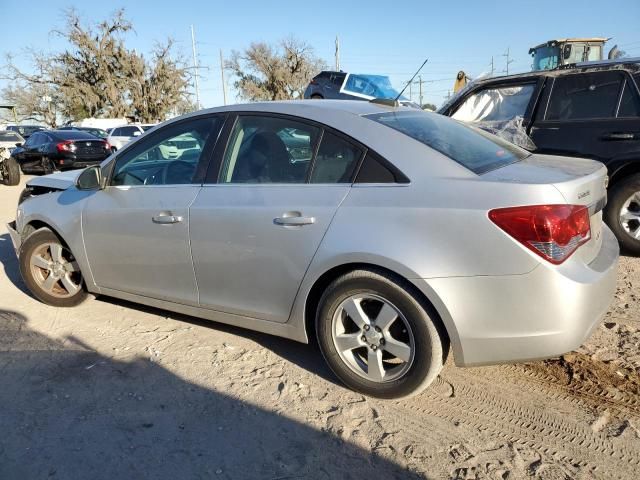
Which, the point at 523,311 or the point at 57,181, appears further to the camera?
the point at 57,181

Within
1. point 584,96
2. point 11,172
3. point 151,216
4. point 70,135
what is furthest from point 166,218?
point 70,135

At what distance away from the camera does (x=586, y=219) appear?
98.0 inches

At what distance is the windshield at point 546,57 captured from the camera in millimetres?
13969

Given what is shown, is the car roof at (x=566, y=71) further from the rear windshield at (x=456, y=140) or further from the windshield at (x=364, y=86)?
the windshield at (x=364, y=86)

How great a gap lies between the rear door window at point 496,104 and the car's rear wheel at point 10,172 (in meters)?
12.2

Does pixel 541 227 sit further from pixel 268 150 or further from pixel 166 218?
pixel 166 218

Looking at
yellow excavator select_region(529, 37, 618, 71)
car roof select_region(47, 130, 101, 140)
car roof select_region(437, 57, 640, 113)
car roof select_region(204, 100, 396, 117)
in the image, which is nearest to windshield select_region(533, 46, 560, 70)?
yellow excavator select_region(529, 37, 618, 71)

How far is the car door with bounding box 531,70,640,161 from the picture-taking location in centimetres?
471

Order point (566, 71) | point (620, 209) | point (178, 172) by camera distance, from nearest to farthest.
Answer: point (178, 172)
point (620, 209)
point (566, 71)

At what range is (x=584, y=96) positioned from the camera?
5016 millimetres

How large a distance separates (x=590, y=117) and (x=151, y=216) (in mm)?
4193

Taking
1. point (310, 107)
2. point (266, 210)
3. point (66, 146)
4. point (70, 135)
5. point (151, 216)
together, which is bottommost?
point (66, 146)

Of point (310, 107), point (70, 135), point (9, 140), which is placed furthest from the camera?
point (9, 140)

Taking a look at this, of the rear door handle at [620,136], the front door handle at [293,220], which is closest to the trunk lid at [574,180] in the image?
the front door handle at [293,220]
